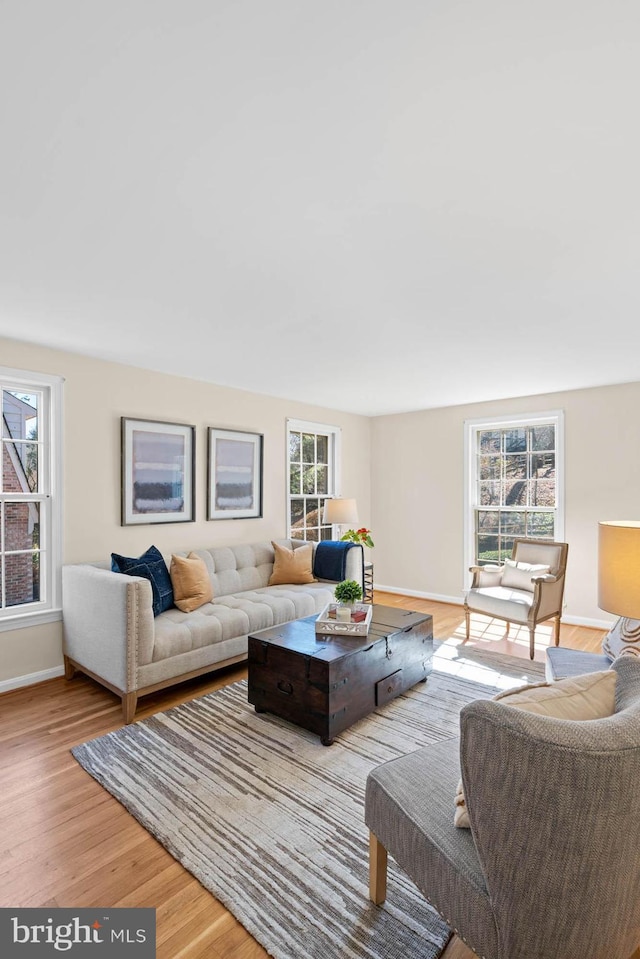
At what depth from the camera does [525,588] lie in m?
4.23

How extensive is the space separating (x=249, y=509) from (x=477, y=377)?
2.60 meters

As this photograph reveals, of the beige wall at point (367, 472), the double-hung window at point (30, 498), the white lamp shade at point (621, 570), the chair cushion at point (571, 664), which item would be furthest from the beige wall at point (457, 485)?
the double-hung window at point (30, 498)

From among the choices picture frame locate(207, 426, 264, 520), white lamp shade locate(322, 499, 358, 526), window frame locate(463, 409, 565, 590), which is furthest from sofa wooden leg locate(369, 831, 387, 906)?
window frame locate(463, 409, 565, 590)

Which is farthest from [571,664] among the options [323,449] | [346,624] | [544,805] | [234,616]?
[323,449]

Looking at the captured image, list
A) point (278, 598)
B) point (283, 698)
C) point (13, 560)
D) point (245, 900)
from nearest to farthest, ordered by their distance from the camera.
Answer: point (245, 900) → point (283, 698) → point (13, 560) → point (278, 598)

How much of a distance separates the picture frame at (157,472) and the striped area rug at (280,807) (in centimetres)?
161

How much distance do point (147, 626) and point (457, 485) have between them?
4.02m

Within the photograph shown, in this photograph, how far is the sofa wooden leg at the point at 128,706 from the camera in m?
2.80

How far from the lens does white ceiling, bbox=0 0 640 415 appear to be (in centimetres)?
107

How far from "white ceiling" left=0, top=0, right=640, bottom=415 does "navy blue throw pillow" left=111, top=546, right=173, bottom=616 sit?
1627 millimetres

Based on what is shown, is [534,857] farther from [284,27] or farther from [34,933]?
[284,27]

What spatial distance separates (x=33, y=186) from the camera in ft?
5.29

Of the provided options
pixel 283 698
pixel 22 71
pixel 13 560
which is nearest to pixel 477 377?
pixel 283 698

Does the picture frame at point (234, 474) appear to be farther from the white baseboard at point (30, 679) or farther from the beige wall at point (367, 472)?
the white baseboard at point (30, 679)
